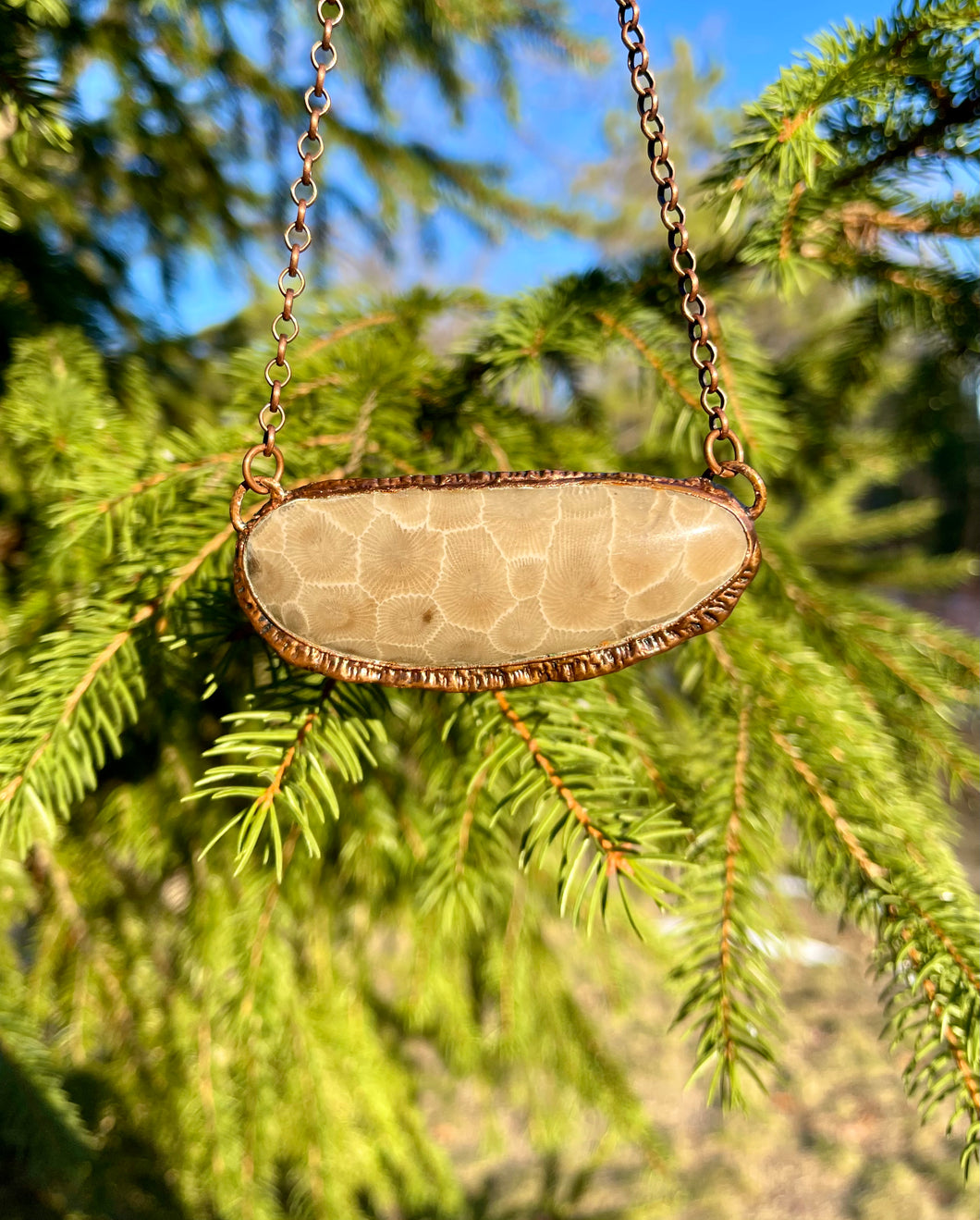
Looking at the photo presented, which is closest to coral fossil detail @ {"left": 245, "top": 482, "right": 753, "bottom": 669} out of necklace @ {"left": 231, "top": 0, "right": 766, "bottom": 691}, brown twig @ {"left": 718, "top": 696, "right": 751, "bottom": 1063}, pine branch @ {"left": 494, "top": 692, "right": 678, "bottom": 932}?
necklace @ {"left": 231, "top": 0, "right": 766, "bottom": 691}

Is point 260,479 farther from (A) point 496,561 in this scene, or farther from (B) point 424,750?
(B) point 424,750

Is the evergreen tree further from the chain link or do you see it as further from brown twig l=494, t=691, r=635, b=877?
the chain link

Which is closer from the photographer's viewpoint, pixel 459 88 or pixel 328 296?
pixel 328 296

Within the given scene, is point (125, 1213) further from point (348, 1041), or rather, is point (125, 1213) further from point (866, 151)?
point (866, 151)

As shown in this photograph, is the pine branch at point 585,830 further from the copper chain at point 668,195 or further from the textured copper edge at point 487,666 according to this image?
the copper chain at point 668,195

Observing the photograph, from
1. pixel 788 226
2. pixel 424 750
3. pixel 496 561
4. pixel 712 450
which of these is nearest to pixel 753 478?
pixel 712 450

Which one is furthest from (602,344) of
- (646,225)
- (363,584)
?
(646,225)

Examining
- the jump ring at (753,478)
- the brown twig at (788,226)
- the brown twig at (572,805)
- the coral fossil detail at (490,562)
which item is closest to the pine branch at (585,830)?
the brown twig at (572,805)
